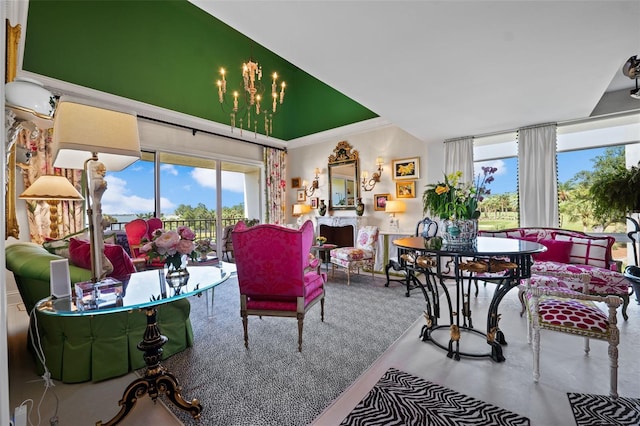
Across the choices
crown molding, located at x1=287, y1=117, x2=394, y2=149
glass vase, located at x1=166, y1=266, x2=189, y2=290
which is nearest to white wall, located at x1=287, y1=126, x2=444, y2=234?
crown molding, located at x1=287, y1=117, x2=394, y2=149

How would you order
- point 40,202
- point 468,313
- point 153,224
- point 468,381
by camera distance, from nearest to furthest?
1. point 468,381
2. point 468,313
3. point 40,202
4. point 153,224

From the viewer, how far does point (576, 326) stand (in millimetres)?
1702

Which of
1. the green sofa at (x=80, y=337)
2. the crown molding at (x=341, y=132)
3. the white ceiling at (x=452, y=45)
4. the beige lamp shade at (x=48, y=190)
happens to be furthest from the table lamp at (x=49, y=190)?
the crown molding at (x=341, y=132)

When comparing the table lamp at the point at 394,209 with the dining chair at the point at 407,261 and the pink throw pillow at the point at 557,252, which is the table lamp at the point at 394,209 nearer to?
the dining chair at the point at 407,261

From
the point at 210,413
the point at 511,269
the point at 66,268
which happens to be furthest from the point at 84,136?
the point at 511,269

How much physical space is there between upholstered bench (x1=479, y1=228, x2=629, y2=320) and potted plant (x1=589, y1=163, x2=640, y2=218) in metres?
0.38

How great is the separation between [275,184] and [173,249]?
504cm

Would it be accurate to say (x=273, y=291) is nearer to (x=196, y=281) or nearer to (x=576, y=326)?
(x=196, y=281)

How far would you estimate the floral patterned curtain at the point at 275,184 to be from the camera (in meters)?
6.47

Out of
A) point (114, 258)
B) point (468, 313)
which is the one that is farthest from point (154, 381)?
point (468, 313)

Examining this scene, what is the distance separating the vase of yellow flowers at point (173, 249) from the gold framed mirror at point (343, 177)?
14.2 feet

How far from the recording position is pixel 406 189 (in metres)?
5.09

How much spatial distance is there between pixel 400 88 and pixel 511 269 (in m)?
2.06

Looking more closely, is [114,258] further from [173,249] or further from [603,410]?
[603,410]
